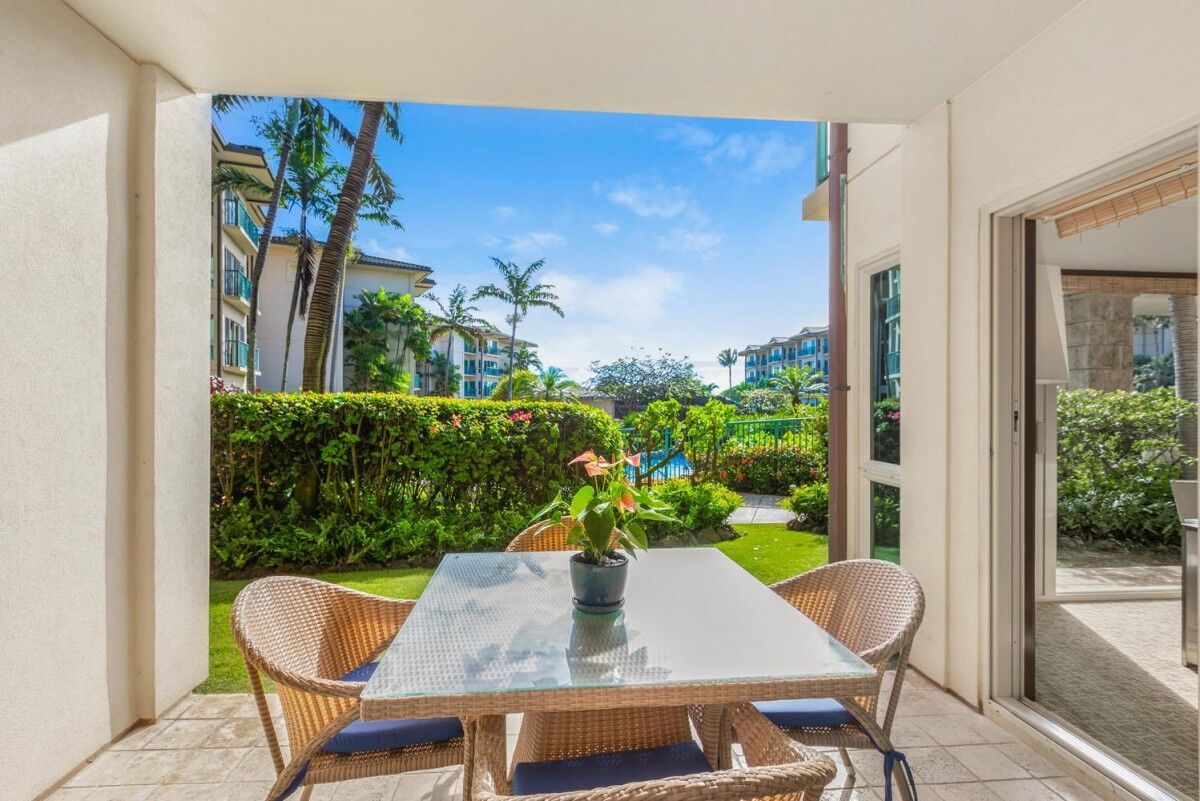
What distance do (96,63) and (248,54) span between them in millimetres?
504

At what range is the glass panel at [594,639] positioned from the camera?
1305mm

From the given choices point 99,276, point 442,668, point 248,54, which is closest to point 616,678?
point 442,668

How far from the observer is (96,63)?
7.73ft

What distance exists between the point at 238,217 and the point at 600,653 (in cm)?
1973

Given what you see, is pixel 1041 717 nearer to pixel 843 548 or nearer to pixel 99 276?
pixel 843 548

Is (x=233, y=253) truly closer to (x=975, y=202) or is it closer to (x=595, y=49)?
(x=595, y=49)

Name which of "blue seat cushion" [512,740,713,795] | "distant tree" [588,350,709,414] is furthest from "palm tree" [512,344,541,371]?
"blue seat cushion" [512,740,713,795]

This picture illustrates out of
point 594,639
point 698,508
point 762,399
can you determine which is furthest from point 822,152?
point 762,399

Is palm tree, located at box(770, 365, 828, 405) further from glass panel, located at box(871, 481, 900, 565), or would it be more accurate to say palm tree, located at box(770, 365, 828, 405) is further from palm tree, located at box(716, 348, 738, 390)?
glass panel, located at box(871, 481, 900, 565)

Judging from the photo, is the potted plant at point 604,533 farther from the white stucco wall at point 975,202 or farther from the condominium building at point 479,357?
the condominium building at point 479,357

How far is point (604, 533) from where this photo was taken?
1.68 metres

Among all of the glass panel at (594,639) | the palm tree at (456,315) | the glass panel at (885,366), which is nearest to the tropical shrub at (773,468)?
the glass panel at (885,366)

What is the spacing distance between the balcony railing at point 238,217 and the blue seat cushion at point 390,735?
17519mm

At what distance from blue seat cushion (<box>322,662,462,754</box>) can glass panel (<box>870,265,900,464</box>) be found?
289cm
